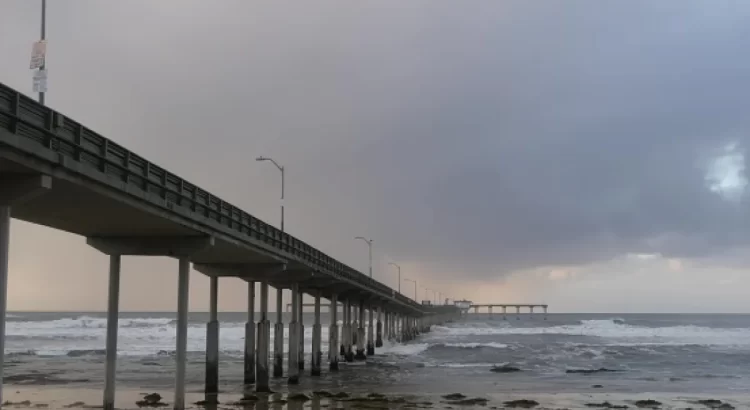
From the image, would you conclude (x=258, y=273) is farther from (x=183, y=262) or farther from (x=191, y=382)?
(x=183, y=262)

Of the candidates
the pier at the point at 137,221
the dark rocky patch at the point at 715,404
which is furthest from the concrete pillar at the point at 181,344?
the dark rocky patch at the point at 715,404

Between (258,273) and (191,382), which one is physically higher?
(258,273)

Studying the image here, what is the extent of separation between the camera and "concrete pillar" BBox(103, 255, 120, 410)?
25969 mm

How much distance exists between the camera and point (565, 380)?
46281 millimetres

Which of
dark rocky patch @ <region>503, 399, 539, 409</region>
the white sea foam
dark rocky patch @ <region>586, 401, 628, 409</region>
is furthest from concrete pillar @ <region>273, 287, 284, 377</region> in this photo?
the white sea foam

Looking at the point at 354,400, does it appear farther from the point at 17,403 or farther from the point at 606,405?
the point at 17,403

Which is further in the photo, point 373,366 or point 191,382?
point 373,366

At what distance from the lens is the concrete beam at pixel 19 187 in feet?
52.5

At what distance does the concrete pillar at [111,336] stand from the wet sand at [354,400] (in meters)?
4.16

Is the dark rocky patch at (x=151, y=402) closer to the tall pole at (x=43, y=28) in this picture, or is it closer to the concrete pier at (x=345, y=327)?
the tall pole at (x=43, y=28)

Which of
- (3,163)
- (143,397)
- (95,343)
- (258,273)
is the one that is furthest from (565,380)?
(95,343)

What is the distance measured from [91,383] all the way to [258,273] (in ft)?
41.4

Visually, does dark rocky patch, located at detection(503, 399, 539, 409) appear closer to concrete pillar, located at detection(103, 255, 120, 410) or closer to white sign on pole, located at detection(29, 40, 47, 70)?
concrete pillar, located at detection(103, 255, 120, 410)

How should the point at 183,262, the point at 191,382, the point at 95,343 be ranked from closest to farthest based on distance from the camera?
1. the point at 183,262
2. the point at 191,382
3. the point at 95,343
